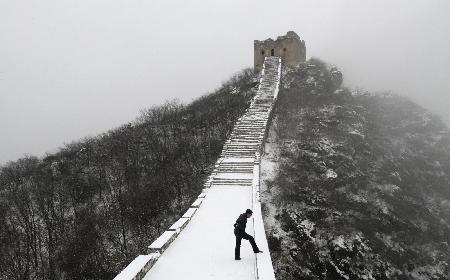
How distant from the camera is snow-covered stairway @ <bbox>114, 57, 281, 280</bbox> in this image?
32.4ft

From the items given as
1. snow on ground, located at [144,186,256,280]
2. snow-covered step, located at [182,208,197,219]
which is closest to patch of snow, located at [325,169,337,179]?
snow on ground, located at [144,186,256,280]

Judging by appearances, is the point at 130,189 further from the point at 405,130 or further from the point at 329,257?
the point at 405,130

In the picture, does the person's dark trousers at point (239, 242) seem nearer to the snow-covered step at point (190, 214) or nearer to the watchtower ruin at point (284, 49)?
the snow-covered step at point (190, 214)

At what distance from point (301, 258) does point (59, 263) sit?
A: 15.6 m

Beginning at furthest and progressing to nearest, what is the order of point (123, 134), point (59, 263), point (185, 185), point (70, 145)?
point (70, 145) < point (123, 134) < point (185, 185) < point (59, 263)

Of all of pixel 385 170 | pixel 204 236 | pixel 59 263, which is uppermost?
pixel 204 236

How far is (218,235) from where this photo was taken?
512 inches

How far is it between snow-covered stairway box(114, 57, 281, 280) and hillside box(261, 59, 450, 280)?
6.66 feet

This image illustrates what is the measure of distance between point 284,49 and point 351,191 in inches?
903

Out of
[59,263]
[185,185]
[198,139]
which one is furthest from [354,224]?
[59,263]

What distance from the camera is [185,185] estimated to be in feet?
89.1

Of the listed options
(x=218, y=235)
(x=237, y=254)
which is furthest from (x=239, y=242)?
(x=218, y=235)

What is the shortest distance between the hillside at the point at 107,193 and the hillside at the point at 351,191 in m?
4.84

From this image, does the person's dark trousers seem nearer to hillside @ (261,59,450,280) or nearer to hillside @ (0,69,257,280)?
hillside @ (261,59,450,280)
